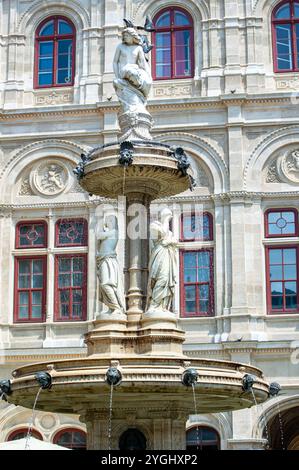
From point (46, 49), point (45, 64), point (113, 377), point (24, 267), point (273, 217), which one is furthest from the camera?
point (46, 49)

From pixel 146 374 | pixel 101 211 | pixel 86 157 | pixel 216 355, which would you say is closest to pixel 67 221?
pixel 101 211

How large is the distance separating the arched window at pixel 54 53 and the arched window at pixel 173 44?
108 inches

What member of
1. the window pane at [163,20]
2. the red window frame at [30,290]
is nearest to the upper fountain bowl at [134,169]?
the red window frame at [30,290]

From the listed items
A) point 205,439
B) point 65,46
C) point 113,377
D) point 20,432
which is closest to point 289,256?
point 205,439

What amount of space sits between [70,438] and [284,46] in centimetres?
1367

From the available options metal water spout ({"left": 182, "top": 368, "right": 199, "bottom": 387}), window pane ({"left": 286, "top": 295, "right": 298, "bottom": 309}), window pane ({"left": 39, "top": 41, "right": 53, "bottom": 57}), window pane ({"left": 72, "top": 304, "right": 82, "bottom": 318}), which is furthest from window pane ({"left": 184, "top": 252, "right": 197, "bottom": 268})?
metal water spout ({"left": 182, "top": 368, "right": 199, "bottom": 387})

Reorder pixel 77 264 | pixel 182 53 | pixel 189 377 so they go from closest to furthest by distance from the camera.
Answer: pixel 189 377 → pixel 77 264 → pixel 182 53

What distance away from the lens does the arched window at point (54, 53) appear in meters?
30.8

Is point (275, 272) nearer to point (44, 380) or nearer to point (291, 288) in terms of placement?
point (291, 288)

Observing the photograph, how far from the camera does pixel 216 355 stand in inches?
1069

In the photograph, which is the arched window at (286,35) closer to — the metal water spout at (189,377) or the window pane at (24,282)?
the window pane at (24,282)

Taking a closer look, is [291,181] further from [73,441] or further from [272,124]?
[73,441]

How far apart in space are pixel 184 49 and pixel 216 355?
32.5ft

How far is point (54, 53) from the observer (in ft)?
102
